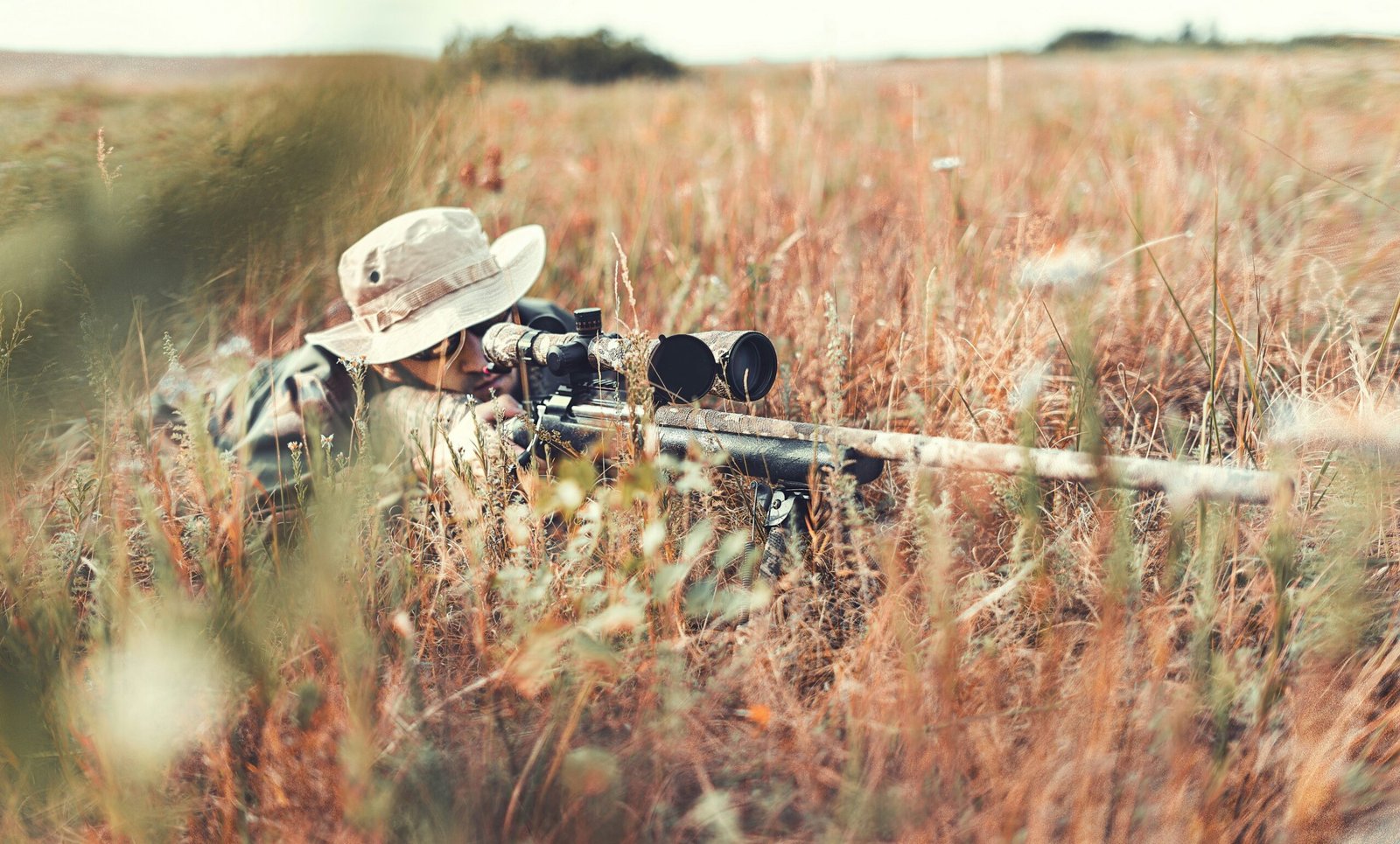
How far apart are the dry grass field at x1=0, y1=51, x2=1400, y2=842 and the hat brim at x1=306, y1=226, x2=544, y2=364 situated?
409 millimetres

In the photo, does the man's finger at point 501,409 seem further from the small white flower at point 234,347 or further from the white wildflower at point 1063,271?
the white wildflower at point 1063,271

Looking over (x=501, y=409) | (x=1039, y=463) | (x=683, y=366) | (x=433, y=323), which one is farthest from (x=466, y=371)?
(x=1039, y=463)

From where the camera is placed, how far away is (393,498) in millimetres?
2125

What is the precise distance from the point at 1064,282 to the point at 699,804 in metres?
1.56

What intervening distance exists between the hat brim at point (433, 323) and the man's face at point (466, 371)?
0.08 metres

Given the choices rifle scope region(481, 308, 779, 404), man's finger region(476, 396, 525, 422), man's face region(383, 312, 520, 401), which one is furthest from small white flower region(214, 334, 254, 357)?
rifle scope region(481, 308, 779, 404)

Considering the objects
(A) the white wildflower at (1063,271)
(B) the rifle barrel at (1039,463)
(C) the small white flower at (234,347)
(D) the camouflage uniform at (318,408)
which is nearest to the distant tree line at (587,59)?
(C) the small white flower at (234,347)

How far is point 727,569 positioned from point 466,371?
0.95m

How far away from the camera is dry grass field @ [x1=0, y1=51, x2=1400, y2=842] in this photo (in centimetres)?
138

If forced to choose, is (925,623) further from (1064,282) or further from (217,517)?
(217,517)

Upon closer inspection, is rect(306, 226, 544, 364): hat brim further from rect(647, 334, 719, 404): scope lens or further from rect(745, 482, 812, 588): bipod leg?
rect(745, 482, 812, 588): bipod leg

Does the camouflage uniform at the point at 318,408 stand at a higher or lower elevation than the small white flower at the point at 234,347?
lower

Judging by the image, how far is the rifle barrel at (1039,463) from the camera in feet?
4.58

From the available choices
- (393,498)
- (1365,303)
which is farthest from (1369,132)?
(393,498)
